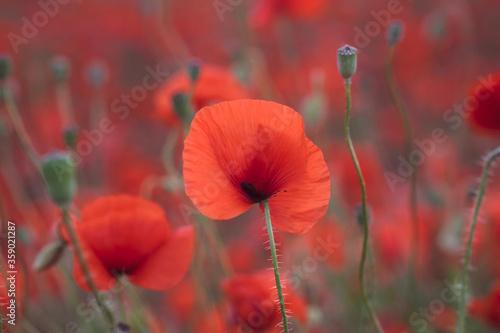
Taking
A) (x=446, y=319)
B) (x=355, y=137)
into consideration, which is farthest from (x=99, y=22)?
(x=446, y=319)

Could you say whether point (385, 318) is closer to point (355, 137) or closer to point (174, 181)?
point (174, 181)

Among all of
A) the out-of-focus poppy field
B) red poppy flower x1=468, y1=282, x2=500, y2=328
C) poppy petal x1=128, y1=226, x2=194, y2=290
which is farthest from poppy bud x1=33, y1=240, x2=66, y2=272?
red poppy flower x1=468, y1=282, x2=500, y2=328

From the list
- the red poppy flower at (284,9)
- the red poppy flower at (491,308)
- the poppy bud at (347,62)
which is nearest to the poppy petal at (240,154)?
the poppy bud at (347,62)

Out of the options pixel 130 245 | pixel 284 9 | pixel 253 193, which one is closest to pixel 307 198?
pixel 253 193

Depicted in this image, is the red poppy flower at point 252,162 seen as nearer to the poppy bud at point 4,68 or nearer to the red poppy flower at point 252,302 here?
the red poppy flower at point 252,302

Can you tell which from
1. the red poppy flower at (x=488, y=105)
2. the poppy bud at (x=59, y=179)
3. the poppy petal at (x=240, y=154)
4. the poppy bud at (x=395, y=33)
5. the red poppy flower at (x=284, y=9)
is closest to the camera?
the poppy petal at (x=240, y=154)

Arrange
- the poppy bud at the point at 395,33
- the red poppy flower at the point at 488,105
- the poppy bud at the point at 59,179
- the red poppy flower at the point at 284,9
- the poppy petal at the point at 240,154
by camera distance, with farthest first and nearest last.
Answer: the red poppy flower at the point at 284,9
the poppy bud at the point at 395,33
the red poppy flower at the point at 488,105
the poppy bud at the point at 59,179
the poppy petal at the point at 240,154

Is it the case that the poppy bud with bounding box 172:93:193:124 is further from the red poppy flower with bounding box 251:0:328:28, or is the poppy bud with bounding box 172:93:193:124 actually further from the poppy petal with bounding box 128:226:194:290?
the red poppy flower with bounding box 251:0:328:28
